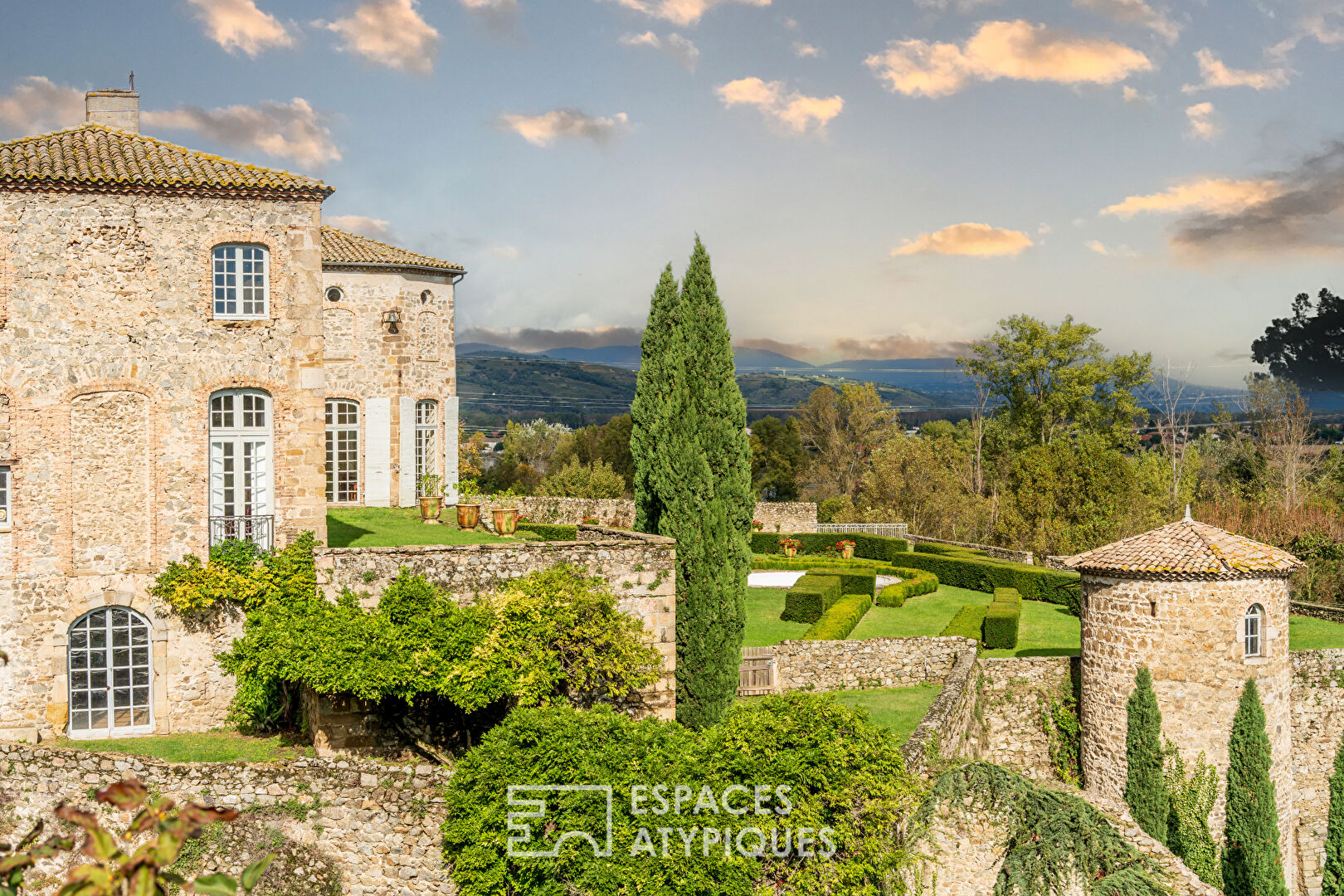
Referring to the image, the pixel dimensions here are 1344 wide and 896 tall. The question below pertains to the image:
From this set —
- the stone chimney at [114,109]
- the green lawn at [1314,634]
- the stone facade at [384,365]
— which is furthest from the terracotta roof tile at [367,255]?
the green lawn at [1314,634]

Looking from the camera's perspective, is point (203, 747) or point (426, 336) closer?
point (203, 747)

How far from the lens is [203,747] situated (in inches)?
631

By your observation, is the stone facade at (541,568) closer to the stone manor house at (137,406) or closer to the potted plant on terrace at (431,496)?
the stone manor house at (137,406)

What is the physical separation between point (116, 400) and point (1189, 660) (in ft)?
64.5

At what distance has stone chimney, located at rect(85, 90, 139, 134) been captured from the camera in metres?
19.7

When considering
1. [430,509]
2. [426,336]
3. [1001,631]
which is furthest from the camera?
[426,336]

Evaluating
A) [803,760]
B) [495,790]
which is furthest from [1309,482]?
[495,790]

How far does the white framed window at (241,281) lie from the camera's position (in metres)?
17.3

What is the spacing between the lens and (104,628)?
16.8m

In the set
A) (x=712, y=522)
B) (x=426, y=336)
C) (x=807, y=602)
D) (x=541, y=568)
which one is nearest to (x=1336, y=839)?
(x=807, y=602)

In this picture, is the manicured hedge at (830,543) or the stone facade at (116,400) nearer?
the stone facade at (116,400)

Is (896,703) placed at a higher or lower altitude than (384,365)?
lower

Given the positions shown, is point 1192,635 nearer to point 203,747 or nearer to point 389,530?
point 389,530

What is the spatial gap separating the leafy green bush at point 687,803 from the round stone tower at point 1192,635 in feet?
27.0
